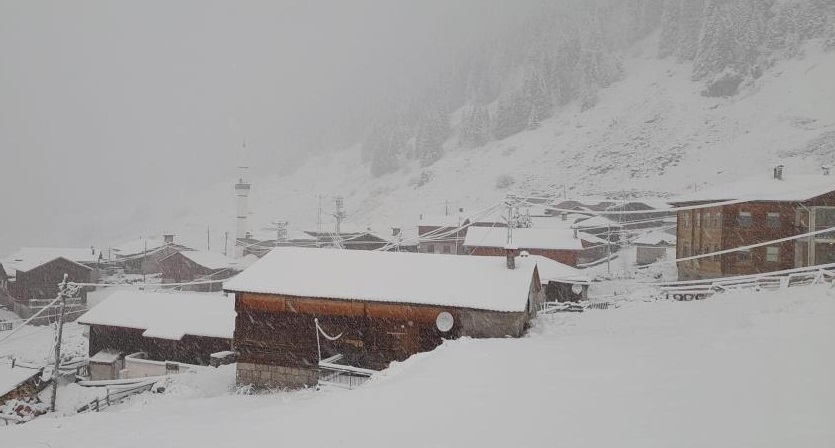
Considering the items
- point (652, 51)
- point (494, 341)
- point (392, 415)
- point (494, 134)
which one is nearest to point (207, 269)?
point (494, 341)

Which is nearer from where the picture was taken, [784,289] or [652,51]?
[784,289]

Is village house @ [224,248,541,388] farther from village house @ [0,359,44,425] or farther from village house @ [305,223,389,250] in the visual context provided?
village house @ [305,223,389,250]

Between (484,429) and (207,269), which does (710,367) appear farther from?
(207,269)

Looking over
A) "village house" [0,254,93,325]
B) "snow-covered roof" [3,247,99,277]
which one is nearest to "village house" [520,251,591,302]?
"village house" [0,254,93,325]

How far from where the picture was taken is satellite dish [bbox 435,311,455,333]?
69.2 ft

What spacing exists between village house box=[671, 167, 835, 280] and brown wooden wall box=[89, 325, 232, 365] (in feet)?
115

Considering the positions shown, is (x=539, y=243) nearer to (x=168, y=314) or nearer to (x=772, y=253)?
(x=772, y=253)

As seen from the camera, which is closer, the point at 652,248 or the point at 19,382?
the point at 19,382

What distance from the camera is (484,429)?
331 inches

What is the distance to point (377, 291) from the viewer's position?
21.9 meters

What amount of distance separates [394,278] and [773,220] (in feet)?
98.8

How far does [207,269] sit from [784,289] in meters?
58.8

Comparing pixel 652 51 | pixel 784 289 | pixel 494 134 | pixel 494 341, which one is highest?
pixel 652 51

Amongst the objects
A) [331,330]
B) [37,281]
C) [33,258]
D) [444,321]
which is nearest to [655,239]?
[444,321]
